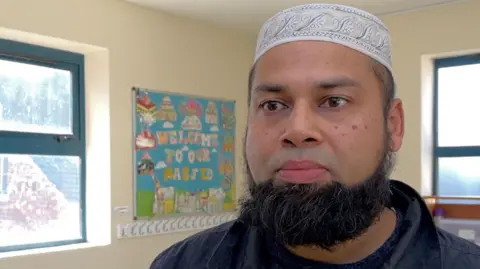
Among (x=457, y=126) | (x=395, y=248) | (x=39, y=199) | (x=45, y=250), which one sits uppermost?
(x=457, y=126)

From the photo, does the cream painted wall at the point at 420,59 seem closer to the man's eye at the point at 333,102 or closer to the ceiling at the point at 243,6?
the ceiling at the point at 243,6

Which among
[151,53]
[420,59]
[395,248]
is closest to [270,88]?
[395,248]

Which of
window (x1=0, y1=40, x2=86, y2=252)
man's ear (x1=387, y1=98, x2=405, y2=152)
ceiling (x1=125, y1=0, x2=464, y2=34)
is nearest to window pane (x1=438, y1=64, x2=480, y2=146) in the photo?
ceiling (x1=125, y1=0, x2=464, y2=34)

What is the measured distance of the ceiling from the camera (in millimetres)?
3340

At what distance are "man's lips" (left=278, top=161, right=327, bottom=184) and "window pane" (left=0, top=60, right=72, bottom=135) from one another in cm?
231

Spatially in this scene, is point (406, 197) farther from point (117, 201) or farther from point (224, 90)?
point (224, 90)

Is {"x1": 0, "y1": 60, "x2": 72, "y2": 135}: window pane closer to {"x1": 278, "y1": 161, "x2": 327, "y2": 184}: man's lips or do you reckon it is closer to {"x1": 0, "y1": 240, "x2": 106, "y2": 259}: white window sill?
{"x1": 0, "y1": 240, "x2": 106, "y2": 259}: white window sill

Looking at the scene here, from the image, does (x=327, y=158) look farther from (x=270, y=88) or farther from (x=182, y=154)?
(x=182, y=154)

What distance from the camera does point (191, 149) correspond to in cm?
368

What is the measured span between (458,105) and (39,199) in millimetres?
2912

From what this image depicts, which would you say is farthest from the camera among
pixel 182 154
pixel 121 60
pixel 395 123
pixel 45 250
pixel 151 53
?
pixel 182 154

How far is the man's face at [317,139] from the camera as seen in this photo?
985mm

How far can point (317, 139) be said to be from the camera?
38.6 inches

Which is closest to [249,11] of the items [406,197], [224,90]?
[224,90]
